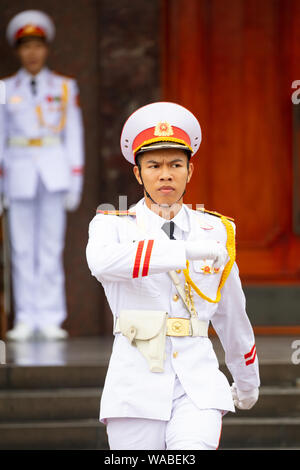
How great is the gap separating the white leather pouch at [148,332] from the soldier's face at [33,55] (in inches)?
189

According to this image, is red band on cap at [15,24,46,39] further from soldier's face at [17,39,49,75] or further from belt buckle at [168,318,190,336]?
belt buckle at [168,318,190,336]

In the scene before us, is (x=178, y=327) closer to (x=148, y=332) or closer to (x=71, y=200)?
(x=148, y=332)

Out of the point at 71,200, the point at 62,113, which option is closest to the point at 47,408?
the point at 71,200

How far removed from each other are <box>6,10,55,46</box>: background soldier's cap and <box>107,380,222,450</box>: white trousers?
16.6 feet

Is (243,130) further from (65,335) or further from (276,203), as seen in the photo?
(65,335)

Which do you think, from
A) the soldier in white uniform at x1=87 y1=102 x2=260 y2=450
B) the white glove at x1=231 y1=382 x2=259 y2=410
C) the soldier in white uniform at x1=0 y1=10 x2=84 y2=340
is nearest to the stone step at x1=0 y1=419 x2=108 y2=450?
the soldier in white uniform at x1=0 y1=10 x2=84 y2=340

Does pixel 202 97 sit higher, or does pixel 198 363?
pixel 202 97

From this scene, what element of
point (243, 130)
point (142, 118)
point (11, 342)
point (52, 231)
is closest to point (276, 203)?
point (243, 130)

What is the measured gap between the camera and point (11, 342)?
316 inches

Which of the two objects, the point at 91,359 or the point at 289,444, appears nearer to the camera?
the point at 289,444

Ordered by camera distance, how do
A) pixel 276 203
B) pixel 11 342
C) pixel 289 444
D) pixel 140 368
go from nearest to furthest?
pixel 140 368
pixel 289 444
pixel 11 342
pixel 276 203

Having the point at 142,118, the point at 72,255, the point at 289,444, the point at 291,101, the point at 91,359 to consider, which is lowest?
the point at 289,444

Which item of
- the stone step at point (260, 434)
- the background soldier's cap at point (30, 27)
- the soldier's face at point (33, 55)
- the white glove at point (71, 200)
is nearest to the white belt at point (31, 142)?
the white glove at point (71, 200)

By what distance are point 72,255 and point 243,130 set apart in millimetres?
1680
